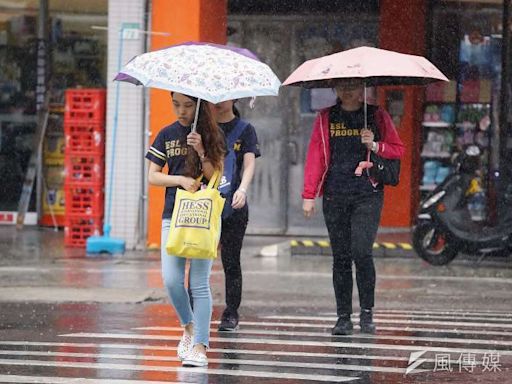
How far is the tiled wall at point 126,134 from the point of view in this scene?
53.9 ft

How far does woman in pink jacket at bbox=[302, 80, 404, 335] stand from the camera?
9.84 m

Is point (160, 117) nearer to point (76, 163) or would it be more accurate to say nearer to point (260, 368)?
point (76, 163)

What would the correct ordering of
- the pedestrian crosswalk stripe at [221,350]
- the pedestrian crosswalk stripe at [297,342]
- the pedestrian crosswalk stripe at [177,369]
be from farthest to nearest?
the pedestrian crosswalk stripe at [297,342]
the pedestrian crosswalk stripe at [221,350]
the pedestrian crosswalk stripe at [177,369]

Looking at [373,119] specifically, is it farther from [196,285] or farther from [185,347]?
[185,347]

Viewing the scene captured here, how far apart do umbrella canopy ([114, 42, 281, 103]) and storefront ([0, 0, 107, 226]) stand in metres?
10.4

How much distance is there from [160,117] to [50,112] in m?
3.21

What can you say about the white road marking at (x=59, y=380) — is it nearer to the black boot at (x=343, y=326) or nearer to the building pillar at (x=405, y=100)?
the black boot at (x=343, y=326)

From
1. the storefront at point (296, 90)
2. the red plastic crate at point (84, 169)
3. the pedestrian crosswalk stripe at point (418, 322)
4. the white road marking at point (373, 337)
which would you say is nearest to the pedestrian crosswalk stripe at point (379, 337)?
the white road marking at point (373, 337)

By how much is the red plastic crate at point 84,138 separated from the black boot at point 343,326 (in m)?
Answer: 7.60

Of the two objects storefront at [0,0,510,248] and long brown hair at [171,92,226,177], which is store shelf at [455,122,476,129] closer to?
storefront at [0,0,510,248]

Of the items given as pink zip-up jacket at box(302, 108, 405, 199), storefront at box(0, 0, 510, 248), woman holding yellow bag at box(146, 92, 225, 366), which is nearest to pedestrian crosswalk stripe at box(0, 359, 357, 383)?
woman holding yellow bag at box(146, 92, 225, 366)

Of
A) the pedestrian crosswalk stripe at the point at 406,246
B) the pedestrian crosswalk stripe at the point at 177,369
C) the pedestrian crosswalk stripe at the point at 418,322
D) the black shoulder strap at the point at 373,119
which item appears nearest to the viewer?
the pedestrian crosswalk stripe at the point at 177,369

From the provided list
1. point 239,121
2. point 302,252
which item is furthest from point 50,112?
point 239,121

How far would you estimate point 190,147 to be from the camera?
8.37 metres
